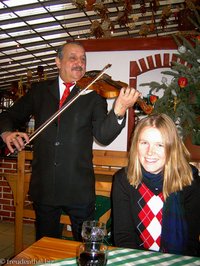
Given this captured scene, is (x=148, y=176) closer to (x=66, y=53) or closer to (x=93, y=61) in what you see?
(x=66, y=53)

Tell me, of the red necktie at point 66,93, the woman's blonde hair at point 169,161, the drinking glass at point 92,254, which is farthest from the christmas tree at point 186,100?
the drinking glass at point 92,254

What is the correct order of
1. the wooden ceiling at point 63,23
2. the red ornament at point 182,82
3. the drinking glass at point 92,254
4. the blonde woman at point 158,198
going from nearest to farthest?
the drinking glass at point 92,254 < the blonde woman at point 158,198 < the red ornament at point 182,82 < the wooden ceiling at point 63,23

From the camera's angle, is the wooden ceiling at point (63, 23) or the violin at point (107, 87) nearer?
the violin at point (107, 87)

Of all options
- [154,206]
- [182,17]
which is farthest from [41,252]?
[182,17]

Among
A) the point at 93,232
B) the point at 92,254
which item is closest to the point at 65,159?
the point at 93,232

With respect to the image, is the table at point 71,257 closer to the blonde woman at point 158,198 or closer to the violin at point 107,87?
the blonde woman at point 158,198

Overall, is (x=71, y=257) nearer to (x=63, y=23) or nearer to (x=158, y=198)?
(x=158, y=198)

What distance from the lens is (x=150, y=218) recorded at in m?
1.40

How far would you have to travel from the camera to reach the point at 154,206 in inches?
55.5

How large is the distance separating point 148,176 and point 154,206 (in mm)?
147

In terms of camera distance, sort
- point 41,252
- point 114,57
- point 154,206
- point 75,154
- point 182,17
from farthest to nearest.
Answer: point 182,17
point 114,57
point 75,154
point 154,206
point 41,252

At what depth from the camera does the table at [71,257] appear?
951 mm

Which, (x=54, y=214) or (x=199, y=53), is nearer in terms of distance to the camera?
(x=54, y=214)

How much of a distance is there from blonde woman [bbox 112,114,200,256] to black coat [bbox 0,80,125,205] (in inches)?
12.5
